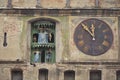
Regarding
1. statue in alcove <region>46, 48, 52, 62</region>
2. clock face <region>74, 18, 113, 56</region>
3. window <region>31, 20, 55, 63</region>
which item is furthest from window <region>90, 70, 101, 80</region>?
statue in alcove <region>46, 48, 52, 62</region>

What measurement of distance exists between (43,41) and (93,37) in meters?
1.89

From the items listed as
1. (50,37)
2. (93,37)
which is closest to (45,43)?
(50,37)

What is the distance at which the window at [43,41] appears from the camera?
70.7ft

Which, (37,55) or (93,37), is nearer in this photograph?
(93,37)

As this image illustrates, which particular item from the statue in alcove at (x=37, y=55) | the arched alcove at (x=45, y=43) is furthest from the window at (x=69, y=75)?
the statue in alcove at (x=37, y=55)

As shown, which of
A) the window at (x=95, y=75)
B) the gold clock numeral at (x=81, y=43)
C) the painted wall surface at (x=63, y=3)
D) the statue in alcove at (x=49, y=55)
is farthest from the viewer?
the painted wall surface at (x=63, y=3)

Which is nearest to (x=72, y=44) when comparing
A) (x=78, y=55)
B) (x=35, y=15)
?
(x=78, y=55)

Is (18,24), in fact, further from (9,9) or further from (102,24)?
(102,24)

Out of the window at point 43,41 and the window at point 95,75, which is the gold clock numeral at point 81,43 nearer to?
the window at point 43,41

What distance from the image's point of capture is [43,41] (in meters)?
21.6

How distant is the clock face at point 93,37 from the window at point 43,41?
37.8 inches

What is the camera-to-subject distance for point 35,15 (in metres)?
21.6

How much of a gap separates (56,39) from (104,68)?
2130mm

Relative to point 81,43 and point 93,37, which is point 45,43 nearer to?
point 81,43
